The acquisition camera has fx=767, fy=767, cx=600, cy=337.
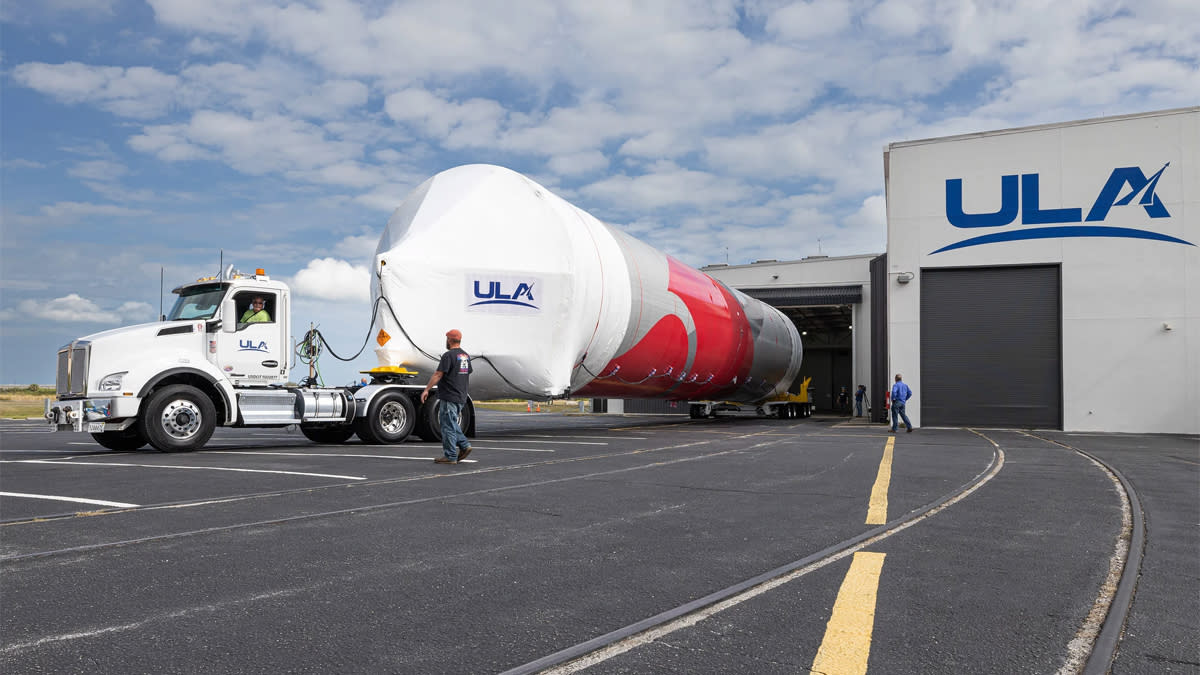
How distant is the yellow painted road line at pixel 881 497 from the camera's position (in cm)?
595

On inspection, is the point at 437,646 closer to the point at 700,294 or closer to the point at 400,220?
the point at 400,220

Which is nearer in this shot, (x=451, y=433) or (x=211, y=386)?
(x=451, y=433)

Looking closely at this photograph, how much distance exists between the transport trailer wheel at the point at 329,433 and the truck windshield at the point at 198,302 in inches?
105

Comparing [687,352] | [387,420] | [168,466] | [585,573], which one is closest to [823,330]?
[687,352]

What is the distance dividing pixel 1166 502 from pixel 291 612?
755 centimetres

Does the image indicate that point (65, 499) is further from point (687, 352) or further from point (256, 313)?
point (687, 352)

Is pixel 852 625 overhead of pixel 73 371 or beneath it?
beneath

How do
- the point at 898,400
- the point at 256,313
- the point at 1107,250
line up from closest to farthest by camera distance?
the point at 256,313, the point at 898,400, the point at 1107,250

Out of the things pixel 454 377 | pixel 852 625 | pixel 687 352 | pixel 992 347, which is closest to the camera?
pixel 852 625

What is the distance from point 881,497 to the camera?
7.09 meters

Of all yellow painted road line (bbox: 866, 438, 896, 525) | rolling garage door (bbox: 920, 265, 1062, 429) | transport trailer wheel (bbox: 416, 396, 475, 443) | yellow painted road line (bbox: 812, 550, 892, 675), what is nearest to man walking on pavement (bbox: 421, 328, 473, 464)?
transport trailer wheel (bbox: 416, 396, 475, 443)

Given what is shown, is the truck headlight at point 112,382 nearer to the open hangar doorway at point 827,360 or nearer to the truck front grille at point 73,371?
the truck front grille at point 73,371

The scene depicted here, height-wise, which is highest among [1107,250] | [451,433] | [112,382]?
[1107,250]

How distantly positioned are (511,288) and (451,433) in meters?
4.38
